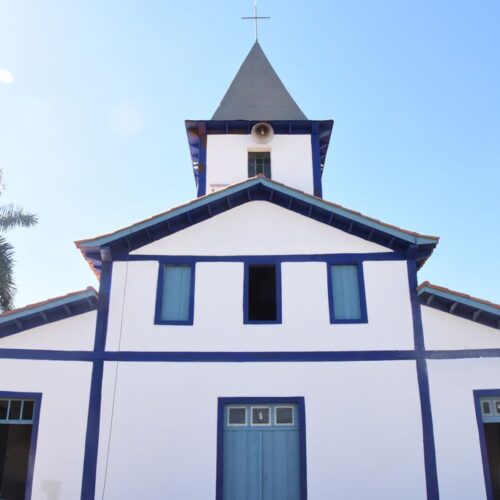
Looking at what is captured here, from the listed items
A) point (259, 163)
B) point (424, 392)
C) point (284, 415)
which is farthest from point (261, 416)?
point (259, 163)

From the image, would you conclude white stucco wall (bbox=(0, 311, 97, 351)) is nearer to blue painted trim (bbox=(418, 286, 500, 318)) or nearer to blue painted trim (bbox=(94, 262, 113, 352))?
blue painted trim (bbox=(94, 262, 113, 352))

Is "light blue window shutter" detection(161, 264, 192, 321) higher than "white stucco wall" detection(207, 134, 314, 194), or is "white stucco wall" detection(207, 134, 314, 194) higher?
"white stucco wall" detection(207, 134, 314, 194)

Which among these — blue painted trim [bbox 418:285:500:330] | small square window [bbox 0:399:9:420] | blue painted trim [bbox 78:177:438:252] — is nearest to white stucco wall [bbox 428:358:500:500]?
blue painted trim [bbox 418:285:500:330]

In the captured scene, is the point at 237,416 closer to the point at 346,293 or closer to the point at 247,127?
the point at 346,293

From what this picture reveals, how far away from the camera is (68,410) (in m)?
10.6

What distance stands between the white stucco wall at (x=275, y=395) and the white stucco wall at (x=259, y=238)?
8.76ft

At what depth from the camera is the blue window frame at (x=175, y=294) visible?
37.4 ft

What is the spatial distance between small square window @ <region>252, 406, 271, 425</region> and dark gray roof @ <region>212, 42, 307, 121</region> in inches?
389

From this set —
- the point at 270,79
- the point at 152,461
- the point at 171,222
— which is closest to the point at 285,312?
the point at 171,222

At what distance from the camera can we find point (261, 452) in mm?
10680

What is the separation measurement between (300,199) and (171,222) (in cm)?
317

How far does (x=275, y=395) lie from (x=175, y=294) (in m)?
3.21

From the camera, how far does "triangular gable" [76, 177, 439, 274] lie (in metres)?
11.6

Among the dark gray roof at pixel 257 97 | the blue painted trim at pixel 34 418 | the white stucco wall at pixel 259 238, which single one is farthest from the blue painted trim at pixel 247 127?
the blue painted trim at pixel 34 418
